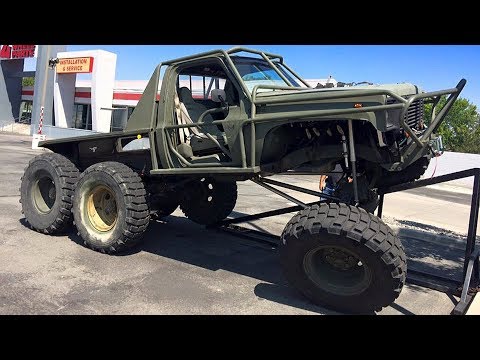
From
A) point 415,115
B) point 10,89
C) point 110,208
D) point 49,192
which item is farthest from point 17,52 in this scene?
point 415,115

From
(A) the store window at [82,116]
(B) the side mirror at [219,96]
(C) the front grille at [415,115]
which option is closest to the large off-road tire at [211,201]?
(B) the side mirror at [219,96]

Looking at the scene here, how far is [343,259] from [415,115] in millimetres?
1671

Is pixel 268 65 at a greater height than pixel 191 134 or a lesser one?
greater

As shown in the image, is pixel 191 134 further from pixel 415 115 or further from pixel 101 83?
pixel 101 83

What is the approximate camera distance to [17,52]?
112ft

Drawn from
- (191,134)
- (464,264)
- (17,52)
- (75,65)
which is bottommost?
(464,264)

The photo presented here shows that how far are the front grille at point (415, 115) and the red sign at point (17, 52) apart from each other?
112 ft

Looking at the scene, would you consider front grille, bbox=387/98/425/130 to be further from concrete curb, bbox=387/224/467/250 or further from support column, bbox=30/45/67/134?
support column, bbox=30/45/67/134

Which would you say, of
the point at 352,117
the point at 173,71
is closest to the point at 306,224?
the point at 352,117

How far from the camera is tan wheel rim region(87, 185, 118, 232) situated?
17.9 feet

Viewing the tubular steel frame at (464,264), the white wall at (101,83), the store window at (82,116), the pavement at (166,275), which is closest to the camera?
the pavement at (166,275)

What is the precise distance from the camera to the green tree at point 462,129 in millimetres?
38441

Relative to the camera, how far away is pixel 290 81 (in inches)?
206

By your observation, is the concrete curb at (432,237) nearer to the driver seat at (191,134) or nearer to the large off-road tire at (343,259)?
the large off-road tire at (343,259)
